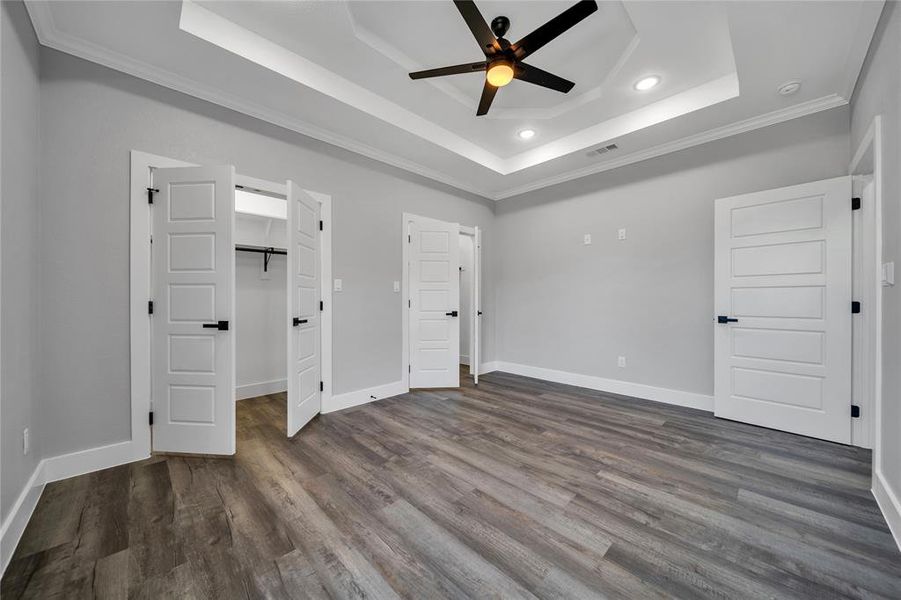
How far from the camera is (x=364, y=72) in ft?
9.39

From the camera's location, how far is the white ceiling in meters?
2.15

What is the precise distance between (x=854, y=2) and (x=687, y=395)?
123 inches

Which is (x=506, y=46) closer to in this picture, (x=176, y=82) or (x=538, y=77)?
(x=538, y=77)

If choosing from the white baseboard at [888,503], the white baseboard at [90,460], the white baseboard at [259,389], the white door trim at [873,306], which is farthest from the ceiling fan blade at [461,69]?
the white baseboard at [259,389]

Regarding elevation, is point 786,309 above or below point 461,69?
below

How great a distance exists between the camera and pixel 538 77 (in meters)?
2.39

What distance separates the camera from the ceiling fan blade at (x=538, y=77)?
2.27 metres

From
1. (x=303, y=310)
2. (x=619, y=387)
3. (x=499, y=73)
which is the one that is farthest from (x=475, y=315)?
(x=499, y=73)

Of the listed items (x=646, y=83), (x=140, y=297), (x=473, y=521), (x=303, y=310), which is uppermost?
(x=646, y=83)

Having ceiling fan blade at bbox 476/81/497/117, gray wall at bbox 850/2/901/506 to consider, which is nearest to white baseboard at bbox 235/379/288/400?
ceiling fan blade at bbox 476/81/497/117

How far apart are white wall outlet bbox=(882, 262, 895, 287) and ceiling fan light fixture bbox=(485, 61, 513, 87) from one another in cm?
233

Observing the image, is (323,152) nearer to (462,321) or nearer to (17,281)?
(17,281)

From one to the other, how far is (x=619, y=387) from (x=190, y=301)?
170 inches

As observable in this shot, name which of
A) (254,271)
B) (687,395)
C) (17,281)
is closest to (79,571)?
(17,281)
